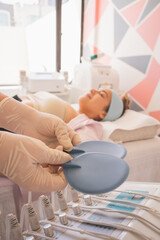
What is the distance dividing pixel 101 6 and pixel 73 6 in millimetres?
485

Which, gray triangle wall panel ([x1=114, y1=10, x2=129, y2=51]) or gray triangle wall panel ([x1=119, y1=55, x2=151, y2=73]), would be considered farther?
gray triangle wall panel ([x1=114, y1=10, x2=129, y2=51])

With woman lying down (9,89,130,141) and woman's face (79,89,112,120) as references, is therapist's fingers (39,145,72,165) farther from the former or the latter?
woman's face (79,89,112,120)

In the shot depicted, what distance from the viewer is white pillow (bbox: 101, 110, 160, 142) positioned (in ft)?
4.12

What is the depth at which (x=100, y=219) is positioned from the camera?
48 centimetres

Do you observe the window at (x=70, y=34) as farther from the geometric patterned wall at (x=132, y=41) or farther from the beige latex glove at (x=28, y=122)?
the beige latex glove at (x=28, y=122)

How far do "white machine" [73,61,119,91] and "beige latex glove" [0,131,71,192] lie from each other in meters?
1.75

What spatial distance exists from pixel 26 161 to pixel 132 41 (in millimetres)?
2346

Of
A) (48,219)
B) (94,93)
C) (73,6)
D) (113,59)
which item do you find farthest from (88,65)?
(48,219)

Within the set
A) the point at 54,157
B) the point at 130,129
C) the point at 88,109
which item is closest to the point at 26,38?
the point at 88,109

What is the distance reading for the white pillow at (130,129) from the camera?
4.12ft

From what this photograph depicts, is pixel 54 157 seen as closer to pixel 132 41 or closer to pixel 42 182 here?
pixel 42 182

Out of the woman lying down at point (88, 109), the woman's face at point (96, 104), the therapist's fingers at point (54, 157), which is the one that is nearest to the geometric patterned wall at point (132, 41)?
the woman lying down at point (88, 109)

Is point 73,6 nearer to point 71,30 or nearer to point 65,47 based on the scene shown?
point 71,30

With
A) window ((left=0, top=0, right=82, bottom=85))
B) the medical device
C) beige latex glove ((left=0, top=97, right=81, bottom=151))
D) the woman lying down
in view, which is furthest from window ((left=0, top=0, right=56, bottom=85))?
the medical device
